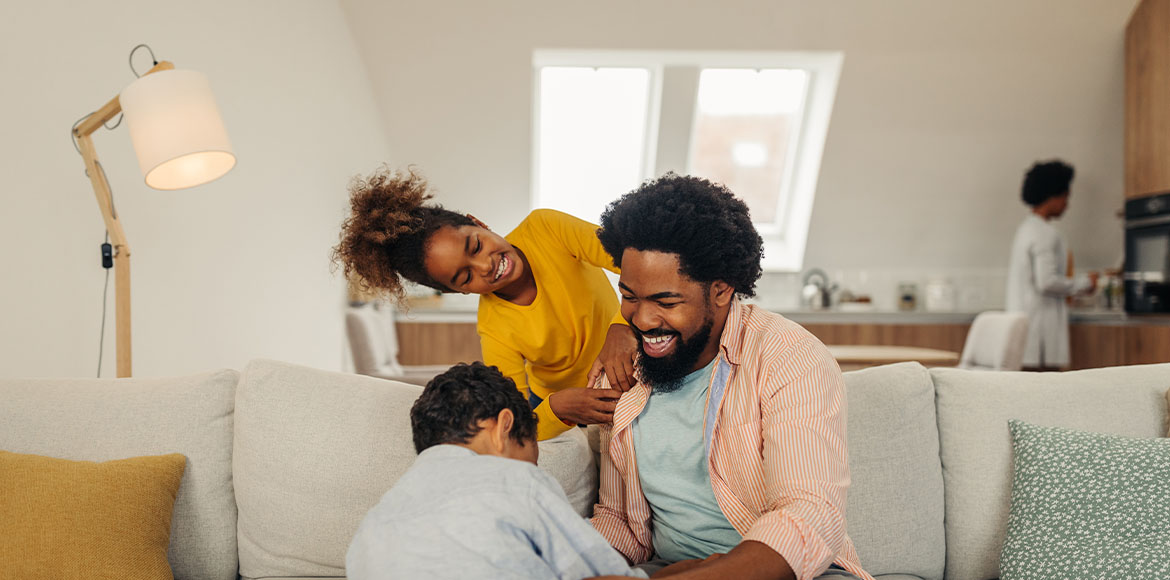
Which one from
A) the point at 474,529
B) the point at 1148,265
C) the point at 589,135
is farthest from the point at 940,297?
the point at 474,529

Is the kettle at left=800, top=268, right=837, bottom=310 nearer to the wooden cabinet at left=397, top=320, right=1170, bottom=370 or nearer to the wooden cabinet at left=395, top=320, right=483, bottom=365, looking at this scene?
the wooden cabinet at left=397, top=320, right=1170, bottom=370

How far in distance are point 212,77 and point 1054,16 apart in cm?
481

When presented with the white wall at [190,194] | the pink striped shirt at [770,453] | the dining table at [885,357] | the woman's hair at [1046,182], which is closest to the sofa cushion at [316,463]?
the pink striped shirt at [770,453]

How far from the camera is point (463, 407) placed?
4.52 ft

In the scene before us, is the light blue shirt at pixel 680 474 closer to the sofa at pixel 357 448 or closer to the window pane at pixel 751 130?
the sofa at pixel 357 448

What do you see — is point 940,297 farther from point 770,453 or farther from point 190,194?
point 770,453

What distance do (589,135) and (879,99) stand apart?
207 centimetres

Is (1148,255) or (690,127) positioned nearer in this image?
(1148,255)

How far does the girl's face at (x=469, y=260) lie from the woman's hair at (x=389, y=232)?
0.08ft

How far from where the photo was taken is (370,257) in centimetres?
193

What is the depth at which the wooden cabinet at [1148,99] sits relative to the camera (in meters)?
4.98

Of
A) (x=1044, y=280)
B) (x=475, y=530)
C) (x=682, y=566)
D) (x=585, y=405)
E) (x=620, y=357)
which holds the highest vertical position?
(x=1044, y=280)

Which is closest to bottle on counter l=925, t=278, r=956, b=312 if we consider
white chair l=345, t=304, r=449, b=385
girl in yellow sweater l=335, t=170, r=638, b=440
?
white chair l=345, t=304, r=449, b=385

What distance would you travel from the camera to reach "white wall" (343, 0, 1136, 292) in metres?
5.14
